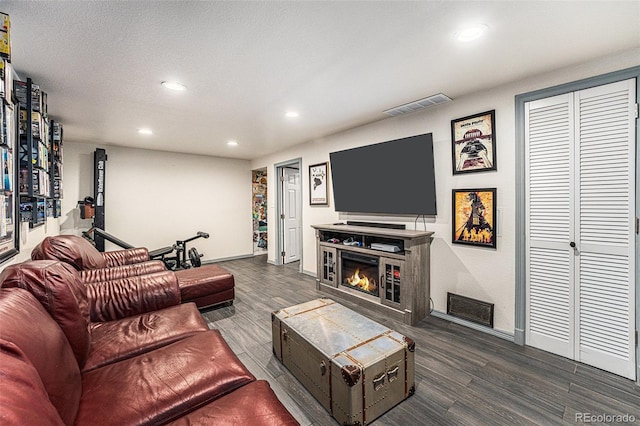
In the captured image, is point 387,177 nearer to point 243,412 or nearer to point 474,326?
point 474,326

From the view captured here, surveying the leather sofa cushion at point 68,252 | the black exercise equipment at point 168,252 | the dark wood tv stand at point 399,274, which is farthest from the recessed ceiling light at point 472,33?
the black exercise equipment at point 168,252

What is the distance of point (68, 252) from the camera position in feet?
7.95

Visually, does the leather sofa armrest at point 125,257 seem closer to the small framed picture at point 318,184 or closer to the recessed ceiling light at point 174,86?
the recessed ceiling light at point 174,86

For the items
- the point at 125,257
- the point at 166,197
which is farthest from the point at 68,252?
the point at 166,197

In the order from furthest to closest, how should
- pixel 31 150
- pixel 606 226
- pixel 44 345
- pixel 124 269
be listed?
pixel 124 269 < pixel 31 150 < pixel 606 226 < pixel 44 345

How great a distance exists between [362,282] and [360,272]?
13 centimetres

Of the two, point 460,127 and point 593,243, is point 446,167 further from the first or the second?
point 593,243

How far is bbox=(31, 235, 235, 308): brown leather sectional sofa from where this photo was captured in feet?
7.74

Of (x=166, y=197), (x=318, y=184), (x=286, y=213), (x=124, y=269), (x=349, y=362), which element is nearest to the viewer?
(x=349, y=362)

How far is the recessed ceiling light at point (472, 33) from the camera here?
1717 millimetres

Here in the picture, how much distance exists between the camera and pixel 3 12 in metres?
1.51

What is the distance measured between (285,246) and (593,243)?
4741mm

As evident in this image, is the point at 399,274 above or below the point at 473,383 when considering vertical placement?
above

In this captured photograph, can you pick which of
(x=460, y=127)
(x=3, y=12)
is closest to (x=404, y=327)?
(x=460, y=127)
